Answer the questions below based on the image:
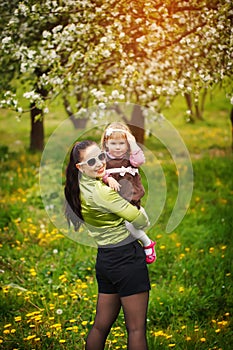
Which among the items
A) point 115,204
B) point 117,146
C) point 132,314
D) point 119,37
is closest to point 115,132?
point 117,146

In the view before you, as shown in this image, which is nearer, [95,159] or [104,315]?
[95,159]

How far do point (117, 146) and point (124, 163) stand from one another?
148 mm

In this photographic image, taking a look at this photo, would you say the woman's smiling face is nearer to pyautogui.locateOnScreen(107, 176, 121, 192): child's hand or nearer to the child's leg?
pyautogui.locateOnScreen(107, 176, 121, 192): child's hand

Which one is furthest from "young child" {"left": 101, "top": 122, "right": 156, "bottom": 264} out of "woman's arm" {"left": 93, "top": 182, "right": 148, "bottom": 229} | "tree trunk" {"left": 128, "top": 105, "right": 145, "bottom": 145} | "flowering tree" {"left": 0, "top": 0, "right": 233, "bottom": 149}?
"tree trunk" {"left": 128, "top": 105, "right": 145, "bottom": 145}

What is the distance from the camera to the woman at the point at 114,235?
13.5 feet

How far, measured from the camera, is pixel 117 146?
14.0 ft

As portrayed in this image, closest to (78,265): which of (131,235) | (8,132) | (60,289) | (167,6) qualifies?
(60,289)

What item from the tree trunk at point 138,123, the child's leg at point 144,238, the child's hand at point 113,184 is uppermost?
the tree trunk at point 138,123

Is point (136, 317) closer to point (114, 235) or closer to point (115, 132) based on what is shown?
point (114, 235)

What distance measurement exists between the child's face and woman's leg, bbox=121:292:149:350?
1114 millimetres

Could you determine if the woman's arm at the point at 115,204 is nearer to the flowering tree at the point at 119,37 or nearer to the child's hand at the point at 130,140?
the child's hand at the point at 130,140

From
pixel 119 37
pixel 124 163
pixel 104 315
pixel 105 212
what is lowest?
pixel 104 315

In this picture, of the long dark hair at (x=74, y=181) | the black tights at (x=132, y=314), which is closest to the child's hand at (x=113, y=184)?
the long dark hair at (x=74, y=181)

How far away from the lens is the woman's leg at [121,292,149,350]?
13.7 feet
